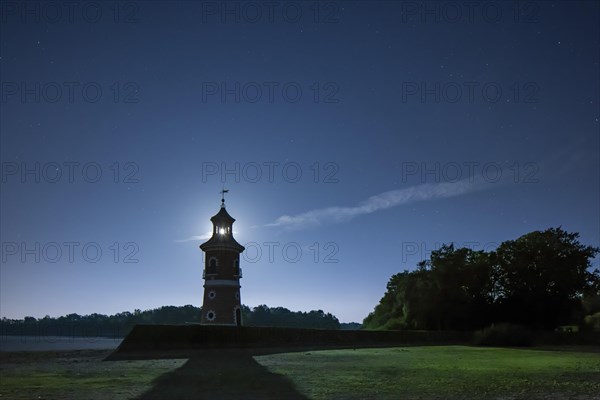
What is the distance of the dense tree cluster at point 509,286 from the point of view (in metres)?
51.8

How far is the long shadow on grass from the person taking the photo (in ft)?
38.4

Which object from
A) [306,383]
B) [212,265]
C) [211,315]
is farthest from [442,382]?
[212,265]

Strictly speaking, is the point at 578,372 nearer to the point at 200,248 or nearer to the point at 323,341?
the point at 323,341

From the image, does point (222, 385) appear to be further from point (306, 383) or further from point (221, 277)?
point (221, 277)

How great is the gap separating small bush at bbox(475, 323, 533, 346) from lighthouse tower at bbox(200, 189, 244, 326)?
81.8 feet

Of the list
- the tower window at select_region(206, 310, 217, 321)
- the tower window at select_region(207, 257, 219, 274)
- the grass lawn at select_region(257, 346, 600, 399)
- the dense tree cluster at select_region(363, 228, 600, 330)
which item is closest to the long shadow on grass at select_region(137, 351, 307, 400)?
the grass lawn at select_region(257, 346, 600, 399)

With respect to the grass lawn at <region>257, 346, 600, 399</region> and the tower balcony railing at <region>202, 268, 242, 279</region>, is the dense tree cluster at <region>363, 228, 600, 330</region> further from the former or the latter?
the grass lawn at <region>257, 346, 600, 399</region>

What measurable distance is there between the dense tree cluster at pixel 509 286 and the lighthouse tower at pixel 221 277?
1940 cm

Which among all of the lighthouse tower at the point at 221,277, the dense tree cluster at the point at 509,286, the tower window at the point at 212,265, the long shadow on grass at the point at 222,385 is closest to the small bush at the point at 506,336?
the dense tree cluster at the point at 509,286

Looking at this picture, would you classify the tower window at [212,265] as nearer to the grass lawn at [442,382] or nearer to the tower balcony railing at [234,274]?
the tower balcony railing at [234,274]

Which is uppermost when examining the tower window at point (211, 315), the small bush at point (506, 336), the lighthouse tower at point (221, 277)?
the lighthouse tower at point (221, 277)

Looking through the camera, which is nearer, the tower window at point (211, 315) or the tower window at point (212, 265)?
the tower window at point (211, 315)

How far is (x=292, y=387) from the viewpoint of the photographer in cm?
1322

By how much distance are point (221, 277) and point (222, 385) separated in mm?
42132
